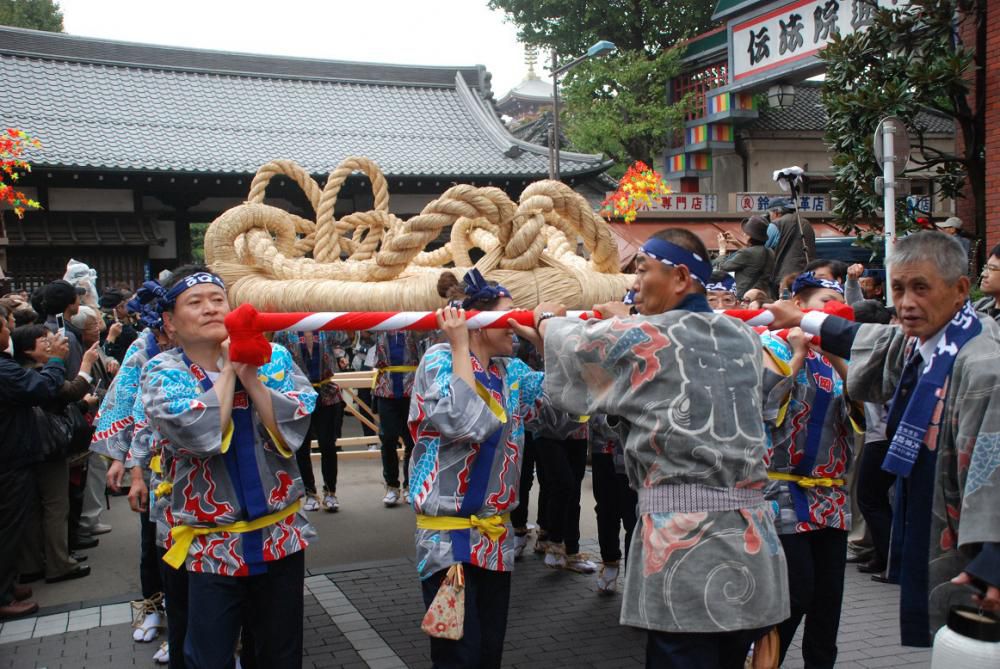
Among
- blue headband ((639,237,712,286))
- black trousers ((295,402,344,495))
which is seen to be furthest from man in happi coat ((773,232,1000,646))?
black trousers ((295,402,344,495))

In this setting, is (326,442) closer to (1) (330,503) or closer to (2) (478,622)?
(1) (330,503)

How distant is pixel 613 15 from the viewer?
82.8 ft

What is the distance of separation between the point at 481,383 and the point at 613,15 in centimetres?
2415

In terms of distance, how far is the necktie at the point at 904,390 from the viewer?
8.82 ft

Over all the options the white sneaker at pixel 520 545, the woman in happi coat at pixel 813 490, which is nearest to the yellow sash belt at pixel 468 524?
the woman in happi coat at pixel 813 490

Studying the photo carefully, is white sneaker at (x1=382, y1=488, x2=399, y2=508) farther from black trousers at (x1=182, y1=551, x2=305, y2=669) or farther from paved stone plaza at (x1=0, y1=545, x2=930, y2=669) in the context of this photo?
black trousers at (x1=182, y1=551, x2=305, y2=669)

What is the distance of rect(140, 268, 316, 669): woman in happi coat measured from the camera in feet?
9.71

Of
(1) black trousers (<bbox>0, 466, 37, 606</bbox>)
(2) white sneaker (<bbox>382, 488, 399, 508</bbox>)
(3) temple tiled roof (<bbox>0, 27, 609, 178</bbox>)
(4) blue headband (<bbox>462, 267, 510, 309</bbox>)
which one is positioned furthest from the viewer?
(3) temple tiled roof (<bbox>0, 27, 609, 178</bbox>)

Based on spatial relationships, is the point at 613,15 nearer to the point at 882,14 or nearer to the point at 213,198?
the point at 213,198

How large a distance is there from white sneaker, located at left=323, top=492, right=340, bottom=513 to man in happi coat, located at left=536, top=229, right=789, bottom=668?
5.05 m

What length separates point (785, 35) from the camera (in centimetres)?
1797

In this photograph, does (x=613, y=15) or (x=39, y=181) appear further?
(x=613, y=15)

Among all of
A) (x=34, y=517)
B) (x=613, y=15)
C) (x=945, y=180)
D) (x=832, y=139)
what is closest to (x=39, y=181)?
(x=34, y=517)

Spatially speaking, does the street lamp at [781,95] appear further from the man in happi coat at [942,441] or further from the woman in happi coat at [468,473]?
the man in happi coat at [942,441]
